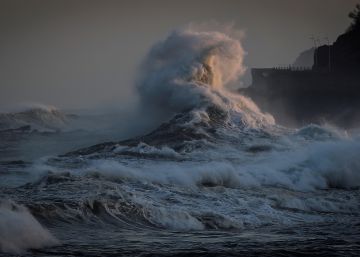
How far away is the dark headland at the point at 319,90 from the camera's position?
46.1 m

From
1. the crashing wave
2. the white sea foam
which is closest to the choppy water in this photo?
the white sea foam

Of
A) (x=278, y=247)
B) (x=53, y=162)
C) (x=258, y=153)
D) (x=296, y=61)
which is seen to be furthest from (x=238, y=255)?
(x=296, y=61)

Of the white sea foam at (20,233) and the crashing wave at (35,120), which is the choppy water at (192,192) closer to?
the white sea foam at (20,233)

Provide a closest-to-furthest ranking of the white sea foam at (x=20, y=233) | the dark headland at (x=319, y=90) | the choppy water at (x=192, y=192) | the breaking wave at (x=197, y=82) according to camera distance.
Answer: the white sea foam at (x=20, y=233) < the choppy water at (x=192, y=192) < the breaking wave at (x=197, y=82) < the dark headland at (x=319, y=90)

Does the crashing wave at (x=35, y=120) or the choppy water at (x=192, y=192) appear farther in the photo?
the crashing wave at (x=35, y=120)

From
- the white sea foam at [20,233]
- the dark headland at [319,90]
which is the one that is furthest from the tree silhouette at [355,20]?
the white sea foam at [20,233]

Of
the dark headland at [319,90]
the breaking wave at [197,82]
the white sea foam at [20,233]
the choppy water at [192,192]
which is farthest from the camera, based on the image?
the dark headland at [319,90]

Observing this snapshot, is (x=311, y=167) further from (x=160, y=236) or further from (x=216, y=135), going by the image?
(x=160, y=236)

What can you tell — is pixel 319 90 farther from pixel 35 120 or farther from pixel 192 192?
pixel 192 192

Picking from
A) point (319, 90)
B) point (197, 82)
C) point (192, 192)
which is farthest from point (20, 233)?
point (319, 90)

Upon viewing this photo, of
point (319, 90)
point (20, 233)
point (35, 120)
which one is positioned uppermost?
point (319, 90)

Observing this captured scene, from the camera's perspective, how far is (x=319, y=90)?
50031 millimetres

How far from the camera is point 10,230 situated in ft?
34.6

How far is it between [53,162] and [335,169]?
7.53 metres
